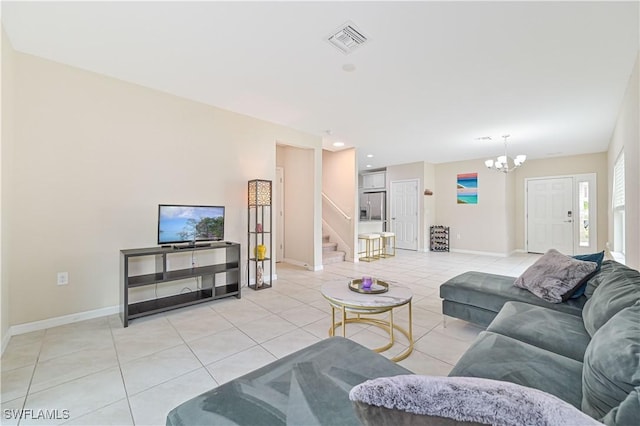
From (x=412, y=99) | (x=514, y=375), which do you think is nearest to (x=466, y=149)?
(x=412, y=99)

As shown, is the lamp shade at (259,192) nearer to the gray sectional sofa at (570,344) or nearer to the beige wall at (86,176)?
the beige wall at (86,176)

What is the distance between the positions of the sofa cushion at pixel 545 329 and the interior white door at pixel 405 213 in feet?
19.8

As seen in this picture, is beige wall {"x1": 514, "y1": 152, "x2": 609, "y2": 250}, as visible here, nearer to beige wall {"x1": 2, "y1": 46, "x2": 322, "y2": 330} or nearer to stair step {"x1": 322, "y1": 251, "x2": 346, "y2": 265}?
stair step {"x1": 322, "y1": 251, "x2": 346, "y2": 265}

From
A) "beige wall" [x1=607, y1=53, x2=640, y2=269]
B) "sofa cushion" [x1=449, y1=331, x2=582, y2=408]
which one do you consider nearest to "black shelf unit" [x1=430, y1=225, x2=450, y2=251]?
"beige wall" [x1=607, y1=53, x2=640, y2=269]

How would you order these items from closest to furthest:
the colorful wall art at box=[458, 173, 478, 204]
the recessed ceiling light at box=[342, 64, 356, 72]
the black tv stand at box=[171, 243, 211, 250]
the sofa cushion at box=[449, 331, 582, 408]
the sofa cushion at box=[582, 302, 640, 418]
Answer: the sofa cushion at box=[582, 302, 640, 418], the sofa cushion at box=[449, 331, 582, 408], the recessed ceiling light at box=[342, 64, 356, 72], the black tv stand at box=[171, 243, 211, 250], the colorful wall art at box=[458, 173, 478, 204]

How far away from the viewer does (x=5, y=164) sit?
2.27 m

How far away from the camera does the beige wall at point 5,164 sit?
220 cm

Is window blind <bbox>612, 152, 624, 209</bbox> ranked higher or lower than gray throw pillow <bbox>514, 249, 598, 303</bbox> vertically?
higher

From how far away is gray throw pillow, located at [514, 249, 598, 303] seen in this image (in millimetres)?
2121

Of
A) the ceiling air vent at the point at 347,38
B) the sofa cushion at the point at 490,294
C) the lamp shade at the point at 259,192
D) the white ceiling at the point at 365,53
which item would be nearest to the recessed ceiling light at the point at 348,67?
the white ceiling at the point at 365,53

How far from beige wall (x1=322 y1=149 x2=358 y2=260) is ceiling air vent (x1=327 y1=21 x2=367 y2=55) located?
377cm

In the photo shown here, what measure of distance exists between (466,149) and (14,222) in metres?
7.30

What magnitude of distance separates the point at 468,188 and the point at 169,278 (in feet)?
24.3

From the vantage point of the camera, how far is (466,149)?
6.21m
